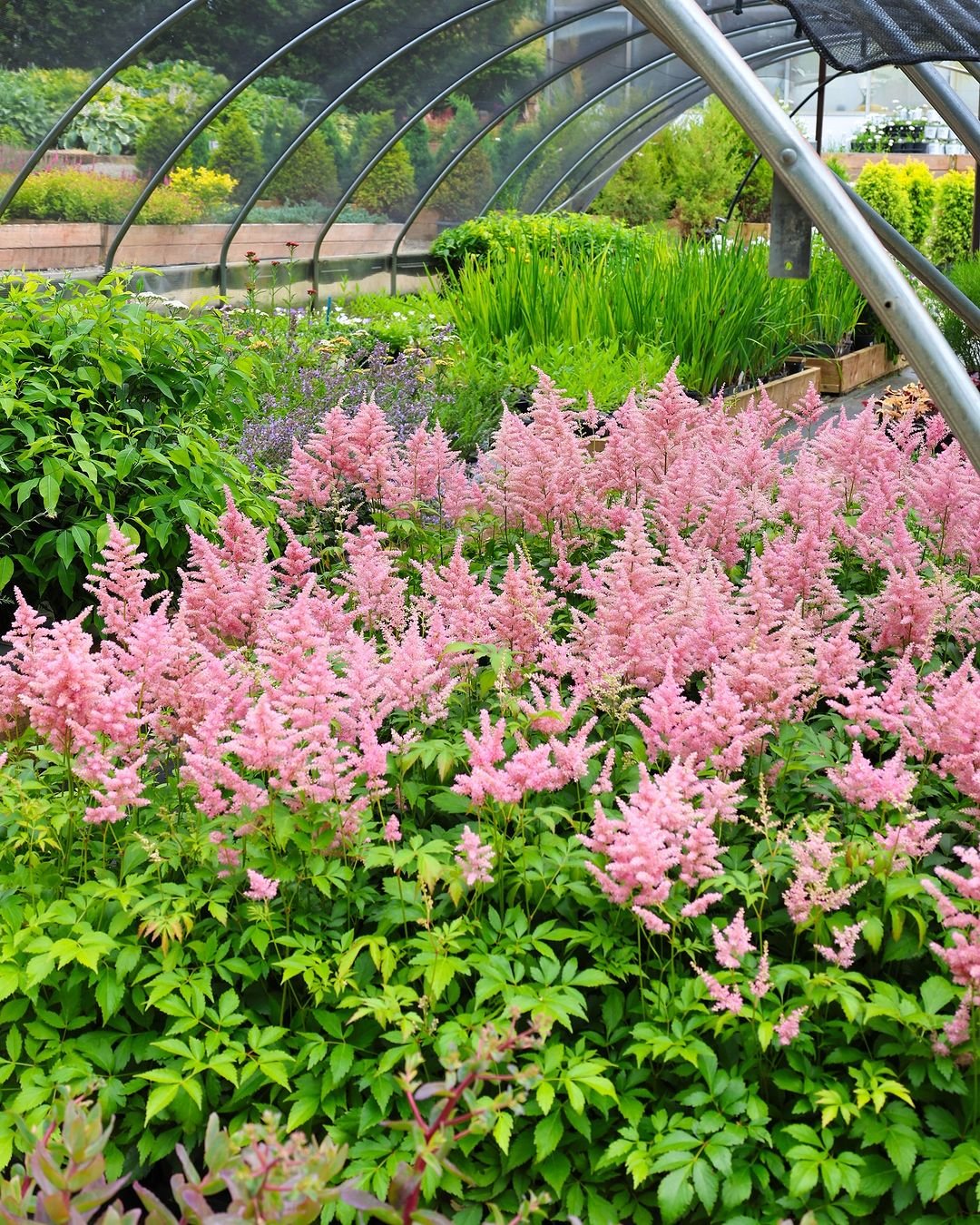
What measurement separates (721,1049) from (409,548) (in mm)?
2094

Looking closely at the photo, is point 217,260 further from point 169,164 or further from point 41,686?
point 41,686

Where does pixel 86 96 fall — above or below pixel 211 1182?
above

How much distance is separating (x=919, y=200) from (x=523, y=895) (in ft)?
84.8

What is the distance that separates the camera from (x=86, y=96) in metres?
9.70

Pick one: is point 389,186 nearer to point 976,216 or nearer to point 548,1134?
point 976,216

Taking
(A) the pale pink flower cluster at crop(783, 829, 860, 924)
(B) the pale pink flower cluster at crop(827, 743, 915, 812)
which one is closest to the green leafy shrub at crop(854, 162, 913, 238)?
(B) the pale pink flower cluster at crop(827, 743, 915, 812)

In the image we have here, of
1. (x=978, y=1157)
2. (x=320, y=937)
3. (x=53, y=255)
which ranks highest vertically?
(x=53, y=255)

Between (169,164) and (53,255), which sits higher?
(169,164)

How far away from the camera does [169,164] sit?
11125mm

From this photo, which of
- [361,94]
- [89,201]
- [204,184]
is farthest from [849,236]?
[361,94]

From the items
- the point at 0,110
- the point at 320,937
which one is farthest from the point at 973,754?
the point at 0,110

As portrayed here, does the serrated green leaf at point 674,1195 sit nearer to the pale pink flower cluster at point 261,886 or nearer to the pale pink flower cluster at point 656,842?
the pale pink flower cluster at point 656,842

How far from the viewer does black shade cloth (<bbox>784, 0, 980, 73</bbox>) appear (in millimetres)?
3947

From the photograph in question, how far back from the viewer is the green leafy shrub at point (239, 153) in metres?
11.5
